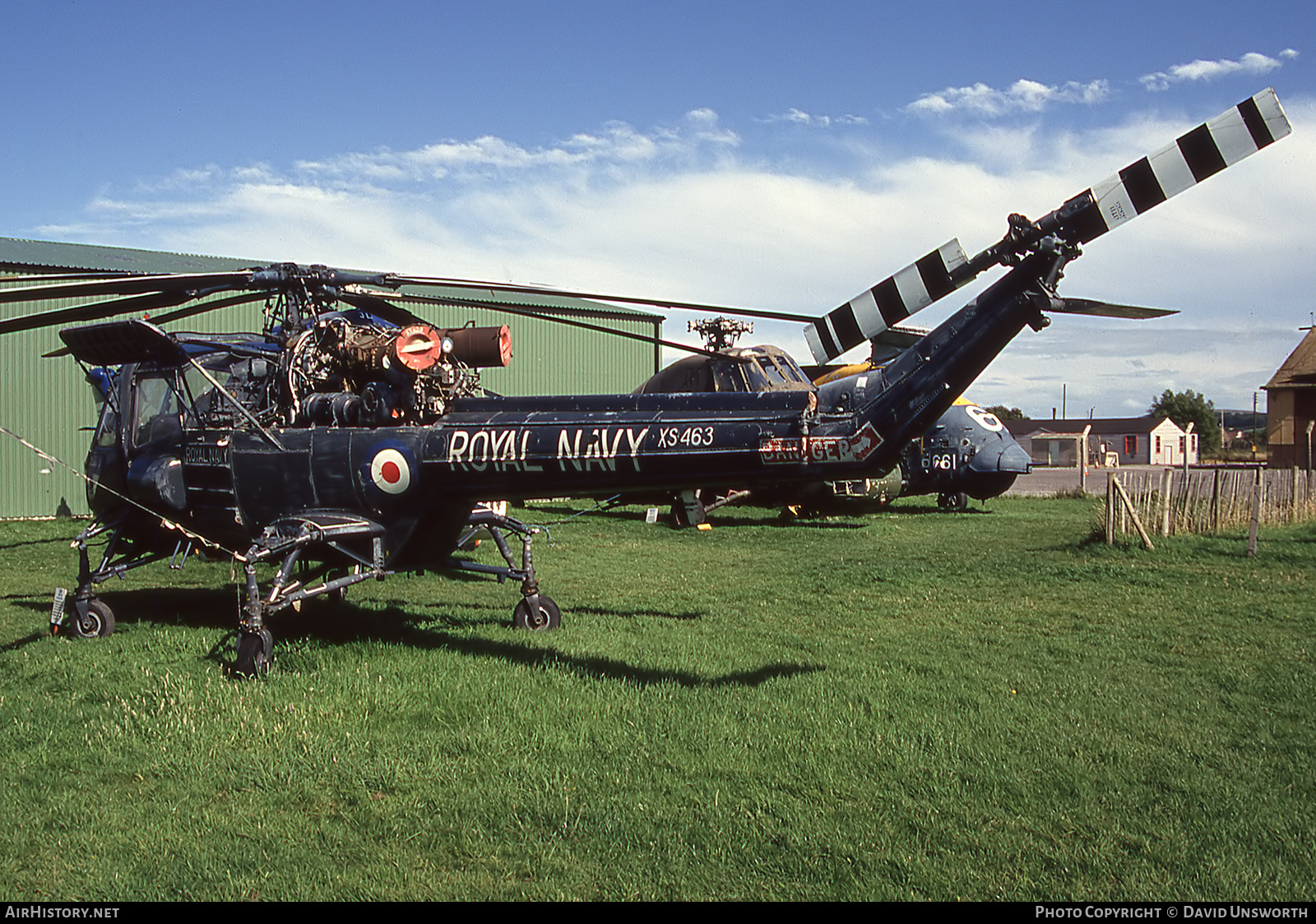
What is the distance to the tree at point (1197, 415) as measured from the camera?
319 ft

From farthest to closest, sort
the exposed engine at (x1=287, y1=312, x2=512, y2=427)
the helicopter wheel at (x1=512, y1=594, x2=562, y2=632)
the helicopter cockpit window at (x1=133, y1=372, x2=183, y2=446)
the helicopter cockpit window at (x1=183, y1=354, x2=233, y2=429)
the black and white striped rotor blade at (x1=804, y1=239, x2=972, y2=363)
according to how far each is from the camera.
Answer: the helicopter cockpit window at (x1=133, y1=372, x2=183, y2=446), the helicopter wheel at (x1=512, y1=594, x2=562, y2=632), the helicopter cockpit window at (x1=183, y1=354, x2=233, y2=429), the exposed engine at (x1=287, y1=312, x2=512, y2=427), the black and white striped rotor blade at (x1=804, y1=239, x2=972, y2=363)

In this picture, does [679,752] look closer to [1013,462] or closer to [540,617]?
[540,617]

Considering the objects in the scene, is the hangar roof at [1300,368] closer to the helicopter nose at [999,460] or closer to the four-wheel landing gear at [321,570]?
the helicopter nose at [999,460]

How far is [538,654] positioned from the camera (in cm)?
850

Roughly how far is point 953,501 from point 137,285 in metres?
19.4

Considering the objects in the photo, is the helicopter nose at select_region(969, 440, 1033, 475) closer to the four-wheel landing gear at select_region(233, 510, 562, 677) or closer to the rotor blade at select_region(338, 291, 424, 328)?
the four-wheel landing gear at select_region(233, 510, 562, 677)

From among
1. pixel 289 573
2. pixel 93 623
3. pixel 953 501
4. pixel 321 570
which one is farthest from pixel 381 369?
pixel 953 501

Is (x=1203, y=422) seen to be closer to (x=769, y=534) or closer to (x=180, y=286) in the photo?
(x=769, y=534)

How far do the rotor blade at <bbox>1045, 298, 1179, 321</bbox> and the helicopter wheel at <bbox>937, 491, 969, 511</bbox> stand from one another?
1665 cm

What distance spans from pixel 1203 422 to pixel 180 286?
107863 mm

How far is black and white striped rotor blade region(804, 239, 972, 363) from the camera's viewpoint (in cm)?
642

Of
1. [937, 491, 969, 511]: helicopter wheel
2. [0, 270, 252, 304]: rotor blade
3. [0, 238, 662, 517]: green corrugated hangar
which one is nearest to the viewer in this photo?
[0, 270, 252, 304]: rotor blade

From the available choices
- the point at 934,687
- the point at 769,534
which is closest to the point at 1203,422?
the point at 769,534

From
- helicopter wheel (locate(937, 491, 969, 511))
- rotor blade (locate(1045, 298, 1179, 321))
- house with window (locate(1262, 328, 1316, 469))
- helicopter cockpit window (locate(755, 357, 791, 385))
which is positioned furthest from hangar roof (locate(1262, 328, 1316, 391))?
rotor blade (locate(1045, 298, 1179, 321))
